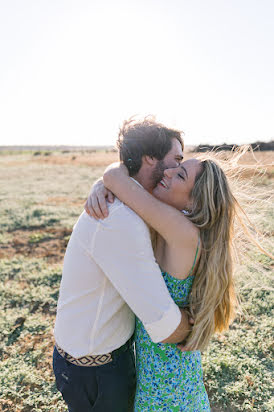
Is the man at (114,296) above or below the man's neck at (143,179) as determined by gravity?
below

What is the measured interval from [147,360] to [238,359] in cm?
229

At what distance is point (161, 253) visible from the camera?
7.26 feet

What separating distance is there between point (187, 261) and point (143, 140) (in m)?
0.75

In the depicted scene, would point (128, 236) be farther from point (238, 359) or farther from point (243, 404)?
point (238, 359)

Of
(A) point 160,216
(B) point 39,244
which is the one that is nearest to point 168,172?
(A) point 160,216

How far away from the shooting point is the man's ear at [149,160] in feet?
7.42

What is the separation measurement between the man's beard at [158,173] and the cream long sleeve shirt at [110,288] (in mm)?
398

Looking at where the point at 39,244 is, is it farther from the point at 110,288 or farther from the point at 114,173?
the point at 110,288

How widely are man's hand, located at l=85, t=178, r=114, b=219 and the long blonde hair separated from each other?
0.50m

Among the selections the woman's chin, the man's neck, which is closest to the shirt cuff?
the woman's chin

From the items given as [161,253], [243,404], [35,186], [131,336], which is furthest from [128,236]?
[35,186]

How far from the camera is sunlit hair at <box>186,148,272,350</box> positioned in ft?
7.00

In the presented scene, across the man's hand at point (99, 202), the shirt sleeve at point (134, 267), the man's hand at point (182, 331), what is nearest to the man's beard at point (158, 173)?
the man's hand at point (99, 202)

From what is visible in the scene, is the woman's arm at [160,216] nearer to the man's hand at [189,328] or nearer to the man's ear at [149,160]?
the man's ear at [149,160]
